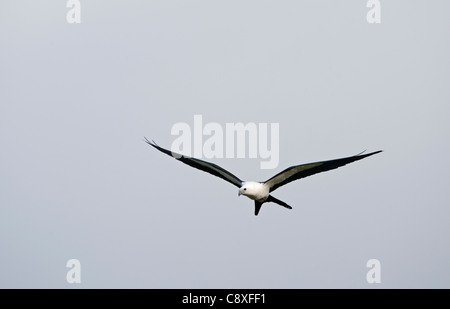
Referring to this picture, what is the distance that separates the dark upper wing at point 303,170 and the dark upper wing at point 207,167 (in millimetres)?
860

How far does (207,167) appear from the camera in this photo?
20297mm

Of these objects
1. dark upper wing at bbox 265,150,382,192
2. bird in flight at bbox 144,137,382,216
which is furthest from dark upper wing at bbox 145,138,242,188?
dark upper wing at bbox 265,150,382,192

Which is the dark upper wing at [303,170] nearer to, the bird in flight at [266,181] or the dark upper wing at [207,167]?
the bird in flight at [266,181]

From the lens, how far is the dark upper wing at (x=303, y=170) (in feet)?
62.5

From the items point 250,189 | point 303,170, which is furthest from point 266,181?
point 303,170

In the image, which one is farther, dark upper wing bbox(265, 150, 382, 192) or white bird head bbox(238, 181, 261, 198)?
white bird head bbox(238, 181, 261, 198)

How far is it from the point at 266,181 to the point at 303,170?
0.95m

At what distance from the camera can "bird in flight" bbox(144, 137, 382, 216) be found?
63.6 feet

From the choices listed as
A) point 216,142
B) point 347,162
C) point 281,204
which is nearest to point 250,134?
point 216,142

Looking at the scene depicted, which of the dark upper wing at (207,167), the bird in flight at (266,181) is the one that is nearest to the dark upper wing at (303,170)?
the bird in flight at (266,181)

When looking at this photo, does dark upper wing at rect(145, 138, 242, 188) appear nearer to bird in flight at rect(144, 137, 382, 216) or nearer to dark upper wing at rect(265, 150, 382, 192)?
bird in flight at rect(144, 137, 382, 216)

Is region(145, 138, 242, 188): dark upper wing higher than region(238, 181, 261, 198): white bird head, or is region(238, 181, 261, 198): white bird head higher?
region(145, 138, 242, 188): dark upper wing

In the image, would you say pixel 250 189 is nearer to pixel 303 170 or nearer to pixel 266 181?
pixel 266 181
